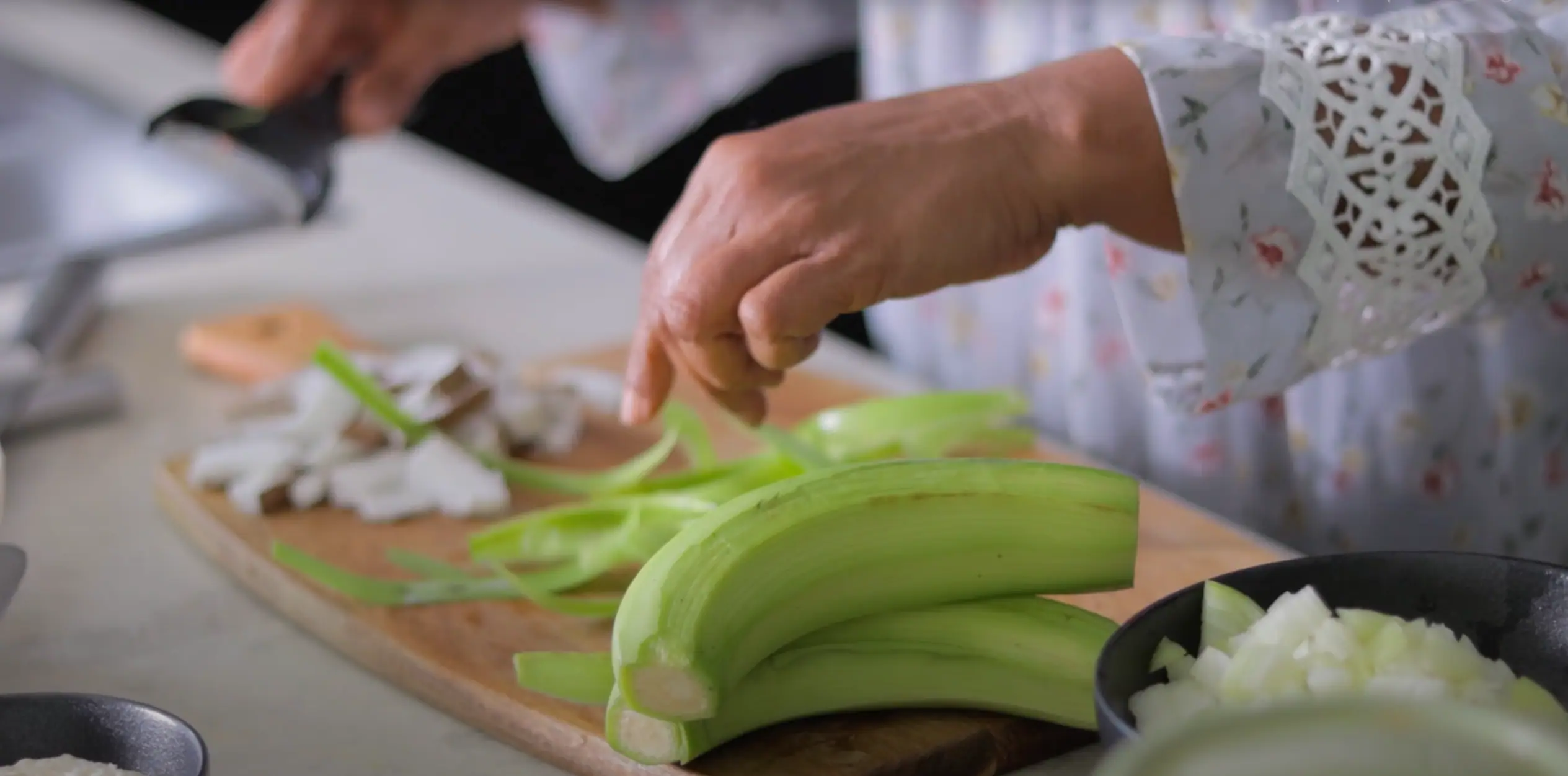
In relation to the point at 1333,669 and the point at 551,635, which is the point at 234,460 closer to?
the point at 551,635

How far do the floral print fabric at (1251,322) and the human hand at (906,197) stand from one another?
34 millimetres

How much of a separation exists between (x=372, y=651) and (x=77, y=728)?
8.7 inches

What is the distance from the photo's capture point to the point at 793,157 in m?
0.91

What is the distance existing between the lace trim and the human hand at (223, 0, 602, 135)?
975 millimetres

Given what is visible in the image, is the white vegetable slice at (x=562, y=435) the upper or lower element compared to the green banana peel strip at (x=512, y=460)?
lower

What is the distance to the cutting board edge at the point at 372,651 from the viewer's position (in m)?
0.84

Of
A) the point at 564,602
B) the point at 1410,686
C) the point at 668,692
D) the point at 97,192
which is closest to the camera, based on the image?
the point at 1410,686

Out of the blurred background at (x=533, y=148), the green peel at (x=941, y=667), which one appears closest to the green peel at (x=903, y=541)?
the green peel at (x=941, y=667)

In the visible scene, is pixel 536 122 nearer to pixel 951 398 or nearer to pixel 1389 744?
pixel 951 398

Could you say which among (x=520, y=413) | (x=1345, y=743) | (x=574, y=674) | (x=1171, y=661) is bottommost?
(x=520, y=413)

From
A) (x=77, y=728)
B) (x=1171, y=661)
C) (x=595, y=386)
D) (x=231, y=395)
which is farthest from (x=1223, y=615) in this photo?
(x=231, y=395)

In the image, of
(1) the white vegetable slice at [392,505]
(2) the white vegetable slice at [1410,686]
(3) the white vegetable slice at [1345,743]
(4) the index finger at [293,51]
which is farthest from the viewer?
(4) the index finger at [293,51]

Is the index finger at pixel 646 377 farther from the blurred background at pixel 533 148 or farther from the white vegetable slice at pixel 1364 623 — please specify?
the blurred background at pixel 533 148

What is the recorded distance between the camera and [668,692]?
29.9 inches
